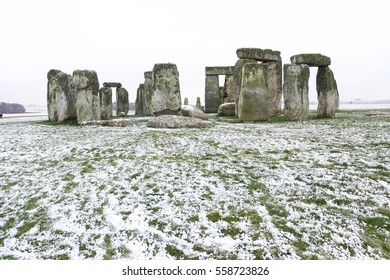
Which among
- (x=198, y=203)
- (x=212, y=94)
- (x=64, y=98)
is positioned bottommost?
(x=198, y=203)

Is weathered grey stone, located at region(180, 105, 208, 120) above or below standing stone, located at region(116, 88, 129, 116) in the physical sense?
below

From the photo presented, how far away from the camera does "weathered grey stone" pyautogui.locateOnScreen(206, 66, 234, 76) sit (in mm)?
23969

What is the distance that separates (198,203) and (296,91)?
11175 mm

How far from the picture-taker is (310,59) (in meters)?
14.2

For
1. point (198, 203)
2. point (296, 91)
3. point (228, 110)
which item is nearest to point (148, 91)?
point (228, 110)

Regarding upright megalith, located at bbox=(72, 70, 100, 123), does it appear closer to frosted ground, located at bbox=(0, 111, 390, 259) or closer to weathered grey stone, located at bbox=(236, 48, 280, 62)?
frosted ground, located at bbox=(0, 111, 390, 259)

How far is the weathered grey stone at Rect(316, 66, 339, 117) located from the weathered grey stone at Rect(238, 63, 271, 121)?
3554 mm

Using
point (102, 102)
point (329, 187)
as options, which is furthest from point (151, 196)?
point (102, 102)

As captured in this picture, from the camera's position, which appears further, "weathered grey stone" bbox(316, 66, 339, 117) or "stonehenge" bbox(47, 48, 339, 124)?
"weathered grey stone" bbox(316, 66, 339, 117)

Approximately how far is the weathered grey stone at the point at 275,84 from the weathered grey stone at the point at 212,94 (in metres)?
6.80

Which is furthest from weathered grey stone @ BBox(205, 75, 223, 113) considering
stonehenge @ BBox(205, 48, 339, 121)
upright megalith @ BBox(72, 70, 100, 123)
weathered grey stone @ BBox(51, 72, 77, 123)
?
upright megalith @ BBox(72, 70, 100, 123)

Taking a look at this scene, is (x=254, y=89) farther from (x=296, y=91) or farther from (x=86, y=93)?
(x=86, y=93)
